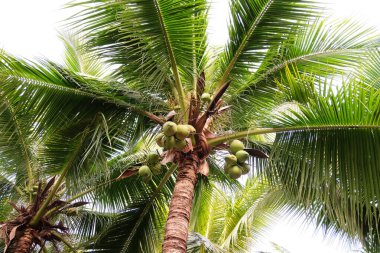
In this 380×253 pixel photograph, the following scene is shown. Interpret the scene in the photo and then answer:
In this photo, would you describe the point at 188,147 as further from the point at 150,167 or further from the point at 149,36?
the point at 149,36

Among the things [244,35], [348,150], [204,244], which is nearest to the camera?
[348,150]

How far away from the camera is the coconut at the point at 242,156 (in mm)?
4492

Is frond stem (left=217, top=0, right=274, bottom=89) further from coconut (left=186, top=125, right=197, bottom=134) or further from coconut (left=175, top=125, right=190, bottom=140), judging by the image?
coconut (left=175, top=125, right=190, bottom=140)

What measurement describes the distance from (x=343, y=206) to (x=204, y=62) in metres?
2.53

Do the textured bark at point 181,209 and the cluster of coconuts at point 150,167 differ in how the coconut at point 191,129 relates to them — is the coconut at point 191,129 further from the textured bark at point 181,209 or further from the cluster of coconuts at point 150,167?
the cluster of coconuts at point 150,167

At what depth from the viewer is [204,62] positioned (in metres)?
5.85

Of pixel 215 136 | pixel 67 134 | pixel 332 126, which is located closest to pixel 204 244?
pixel 215 136

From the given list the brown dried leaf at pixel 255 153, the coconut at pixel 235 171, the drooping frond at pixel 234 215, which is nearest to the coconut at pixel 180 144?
the coconut at pixel 235 171

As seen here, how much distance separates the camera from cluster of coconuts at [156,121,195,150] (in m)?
4.27

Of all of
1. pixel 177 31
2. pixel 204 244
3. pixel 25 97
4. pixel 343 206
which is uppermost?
pixel 177 31

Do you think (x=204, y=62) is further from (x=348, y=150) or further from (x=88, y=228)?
(x=88, y=228)

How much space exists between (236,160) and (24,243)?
3.06m

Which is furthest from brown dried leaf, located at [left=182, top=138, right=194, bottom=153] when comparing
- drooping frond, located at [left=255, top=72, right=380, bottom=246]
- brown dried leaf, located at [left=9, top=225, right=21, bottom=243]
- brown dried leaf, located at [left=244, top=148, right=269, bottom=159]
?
brown dried leaf, located at [left=9, top=225, right=21, bottom=243]

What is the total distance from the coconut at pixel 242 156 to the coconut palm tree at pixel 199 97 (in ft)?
0.27
